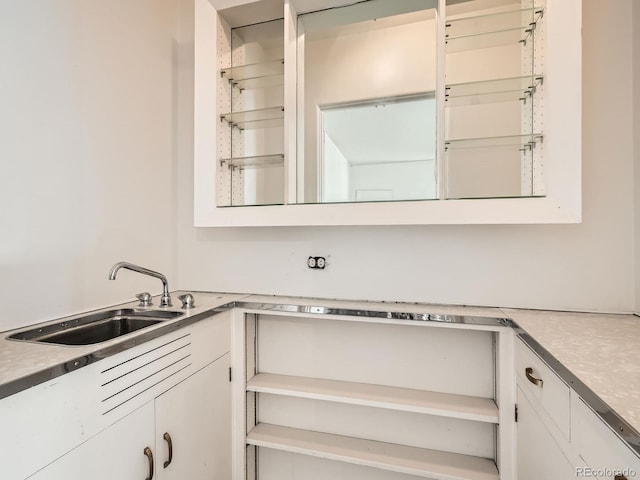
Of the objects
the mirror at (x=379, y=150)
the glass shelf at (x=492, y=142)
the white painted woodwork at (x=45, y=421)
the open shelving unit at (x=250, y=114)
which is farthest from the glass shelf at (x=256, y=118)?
the white painted woodwork at (x=45, y=421)

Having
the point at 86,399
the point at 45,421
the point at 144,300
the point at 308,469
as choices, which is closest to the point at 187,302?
the point at 144,300

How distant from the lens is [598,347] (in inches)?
37.6

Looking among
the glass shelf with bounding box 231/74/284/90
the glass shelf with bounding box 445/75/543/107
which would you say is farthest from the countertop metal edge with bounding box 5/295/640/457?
the glass shelf with bounding box 231/74/284/90

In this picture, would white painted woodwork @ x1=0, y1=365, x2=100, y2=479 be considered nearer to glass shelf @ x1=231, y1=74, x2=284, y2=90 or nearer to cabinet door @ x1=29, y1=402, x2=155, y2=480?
cabinet door @ x1=29, y1=402, x2=155, y2=480

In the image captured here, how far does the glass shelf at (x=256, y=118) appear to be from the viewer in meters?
1.66

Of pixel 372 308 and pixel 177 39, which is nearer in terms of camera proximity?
pixel 372 308

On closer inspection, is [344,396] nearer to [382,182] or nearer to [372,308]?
[372,308]

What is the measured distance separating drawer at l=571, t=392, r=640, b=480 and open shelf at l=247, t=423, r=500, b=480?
32.0 inches

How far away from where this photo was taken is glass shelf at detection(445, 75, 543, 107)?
139cm

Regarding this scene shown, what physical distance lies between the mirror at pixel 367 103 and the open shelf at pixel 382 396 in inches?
36.1

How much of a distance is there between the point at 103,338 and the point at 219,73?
4.45 ft

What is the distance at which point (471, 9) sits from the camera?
1.42 m

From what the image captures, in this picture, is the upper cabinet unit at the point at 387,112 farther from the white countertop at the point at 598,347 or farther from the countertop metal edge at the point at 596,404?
the countertop metal edge at the point at 596,404

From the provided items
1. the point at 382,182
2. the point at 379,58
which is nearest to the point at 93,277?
the point at 382,182
